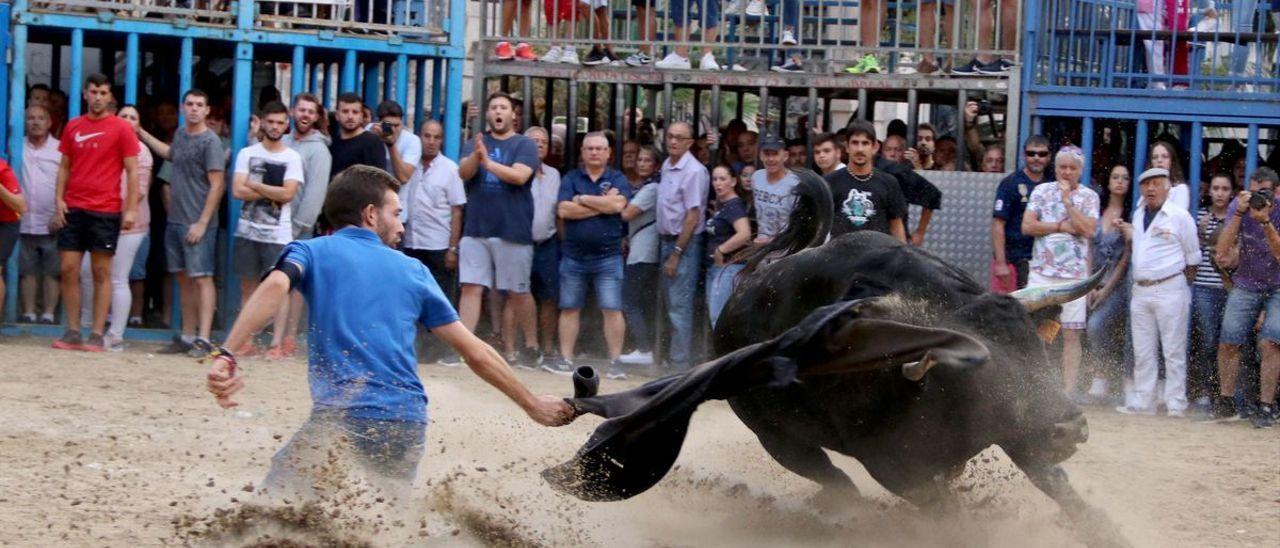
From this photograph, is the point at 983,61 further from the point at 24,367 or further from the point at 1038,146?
the point at 24,367

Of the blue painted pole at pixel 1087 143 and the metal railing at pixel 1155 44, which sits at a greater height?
the metal railing at pixel 1155 44

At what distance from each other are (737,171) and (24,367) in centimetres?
536

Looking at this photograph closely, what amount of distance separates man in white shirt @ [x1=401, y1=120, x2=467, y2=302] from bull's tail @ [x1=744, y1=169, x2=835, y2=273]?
17.0ft

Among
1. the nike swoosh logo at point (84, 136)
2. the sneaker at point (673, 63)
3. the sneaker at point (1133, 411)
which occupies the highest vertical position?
the sneaker at point (673, 63)

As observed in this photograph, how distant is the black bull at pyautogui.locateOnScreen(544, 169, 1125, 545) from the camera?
5441 mm

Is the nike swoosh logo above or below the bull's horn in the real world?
above

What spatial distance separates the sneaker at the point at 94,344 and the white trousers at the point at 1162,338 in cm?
740

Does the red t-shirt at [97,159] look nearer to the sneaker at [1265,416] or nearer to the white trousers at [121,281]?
the white trousers at [121,281]

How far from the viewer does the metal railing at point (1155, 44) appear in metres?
12.5

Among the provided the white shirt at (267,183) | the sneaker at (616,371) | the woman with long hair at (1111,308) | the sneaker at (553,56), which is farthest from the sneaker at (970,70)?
the white shirt at (267,183)

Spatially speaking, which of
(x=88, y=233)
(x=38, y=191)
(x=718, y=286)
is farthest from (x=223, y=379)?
(x=38, y=191)

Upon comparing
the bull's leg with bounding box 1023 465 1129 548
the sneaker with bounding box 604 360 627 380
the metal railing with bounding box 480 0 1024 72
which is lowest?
the sneaker with bounding box 604 360 627 380

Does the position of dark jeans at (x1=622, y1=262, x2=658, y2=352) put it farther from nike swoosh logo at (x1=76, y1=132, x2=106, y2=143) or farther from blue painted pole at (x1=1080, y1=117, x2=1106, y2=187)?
nike swoosh logo at (x1=76, y1=132, x2=106, y2=143)

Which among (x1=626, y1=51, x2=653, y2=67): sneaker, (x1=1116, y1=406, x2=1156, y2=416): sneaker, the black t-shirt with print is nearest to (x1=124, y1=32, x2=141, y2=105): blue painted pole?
(x1=626, y1=51, x2=653, y2=67): sneaker
